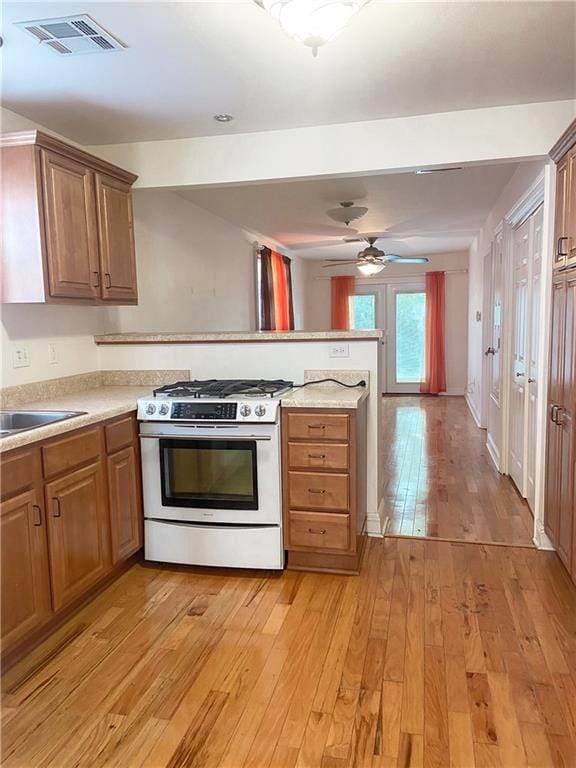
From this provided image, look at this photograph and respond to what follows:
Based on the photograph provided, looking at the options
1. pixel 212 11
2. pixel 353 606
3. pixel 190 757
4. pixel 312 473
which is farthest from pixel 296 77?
pixel 190 757

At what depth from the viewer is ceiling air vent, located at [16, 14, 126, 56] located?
1.97 metres

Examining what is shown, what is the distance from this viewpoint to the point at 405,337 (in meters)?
9.24

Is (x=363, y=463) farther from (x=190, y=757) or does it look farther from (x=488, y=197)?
(x=488, y=197)

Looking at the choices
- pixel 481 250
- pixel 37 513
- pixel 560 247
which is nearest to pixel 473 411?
pixel 481 250

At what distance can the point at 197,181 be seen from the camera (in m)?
3.25

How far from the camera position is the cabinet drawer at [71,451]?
2168mm

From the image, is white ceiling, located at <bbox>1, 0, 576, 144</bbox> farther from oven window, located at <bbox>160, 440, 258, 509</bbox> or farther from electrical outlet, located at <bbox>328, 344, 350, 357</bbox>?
oven window, located at <bbox>160, 440, 258, 509</bbox>

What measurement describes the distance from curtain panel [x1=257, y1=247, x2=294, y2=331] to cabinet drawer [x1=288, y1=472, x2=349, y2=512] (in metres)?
4.03

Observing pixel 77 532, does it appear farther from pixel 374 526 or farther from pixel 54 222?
pixel 374 526

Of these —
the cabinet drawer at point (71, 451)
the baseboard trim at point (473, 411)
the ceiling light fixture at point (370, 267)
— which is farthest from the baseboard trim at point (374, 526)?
the ceiling light fixture at point (370, 267)

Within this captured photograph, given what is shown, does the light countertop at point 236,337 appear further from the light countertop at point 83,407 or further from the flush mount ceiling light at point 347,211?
the flush mount ceiling light at point 347,211

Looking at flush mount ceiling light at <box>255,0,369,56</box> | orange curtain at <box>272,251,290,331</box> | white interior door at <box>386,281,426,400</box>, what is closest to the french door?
white interior door at <box>386,281,426,400</box>

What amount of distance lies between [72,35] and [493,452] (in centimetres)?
440

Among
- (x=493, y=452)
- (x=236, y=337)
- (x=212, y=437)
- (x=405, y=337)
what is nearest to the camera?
(x=212, y=437)
